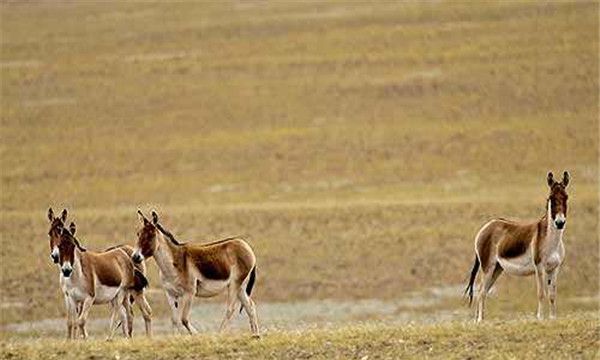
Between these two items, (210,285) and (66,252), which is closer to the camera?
(66,252)

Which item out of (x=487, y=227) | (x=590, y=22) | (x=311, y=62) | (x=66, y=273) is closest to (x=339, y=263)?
(x=487, y=227)

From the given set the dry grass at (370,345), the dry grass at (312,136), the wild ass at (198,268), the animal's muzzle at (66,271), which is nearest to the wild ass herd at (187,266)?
the wild ass at (198,268)

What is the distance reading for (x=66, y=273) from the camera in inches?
722

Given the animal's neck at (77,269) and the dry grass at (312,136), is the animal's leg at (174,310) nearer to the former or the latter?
the animal's neck at (77,269)

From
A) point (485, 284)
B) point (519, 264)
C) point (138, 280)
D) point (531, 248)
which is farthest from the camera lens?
point (485, 284)

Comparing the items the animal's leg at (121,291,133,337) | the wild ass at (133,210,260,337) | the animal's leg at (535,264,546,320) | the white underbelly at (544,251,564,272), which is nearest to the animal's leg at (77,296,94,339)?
the wild ass at (133,210,260,337)

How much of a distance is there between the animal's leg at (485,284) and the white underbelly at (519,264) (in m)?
0.30

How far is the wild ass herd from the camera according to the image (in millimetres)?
19109

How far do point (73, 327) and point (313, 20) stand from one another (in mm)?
75247

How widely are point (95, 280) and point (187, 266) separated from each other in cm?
138

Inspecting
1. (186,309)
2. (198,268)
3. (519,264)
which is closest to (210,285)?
(198,268)

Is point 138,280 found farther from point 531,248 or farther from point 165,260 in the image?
point 531,248

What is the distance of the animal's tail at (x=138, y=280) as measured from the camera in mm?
20531

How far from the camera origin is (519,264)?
20.4 m
